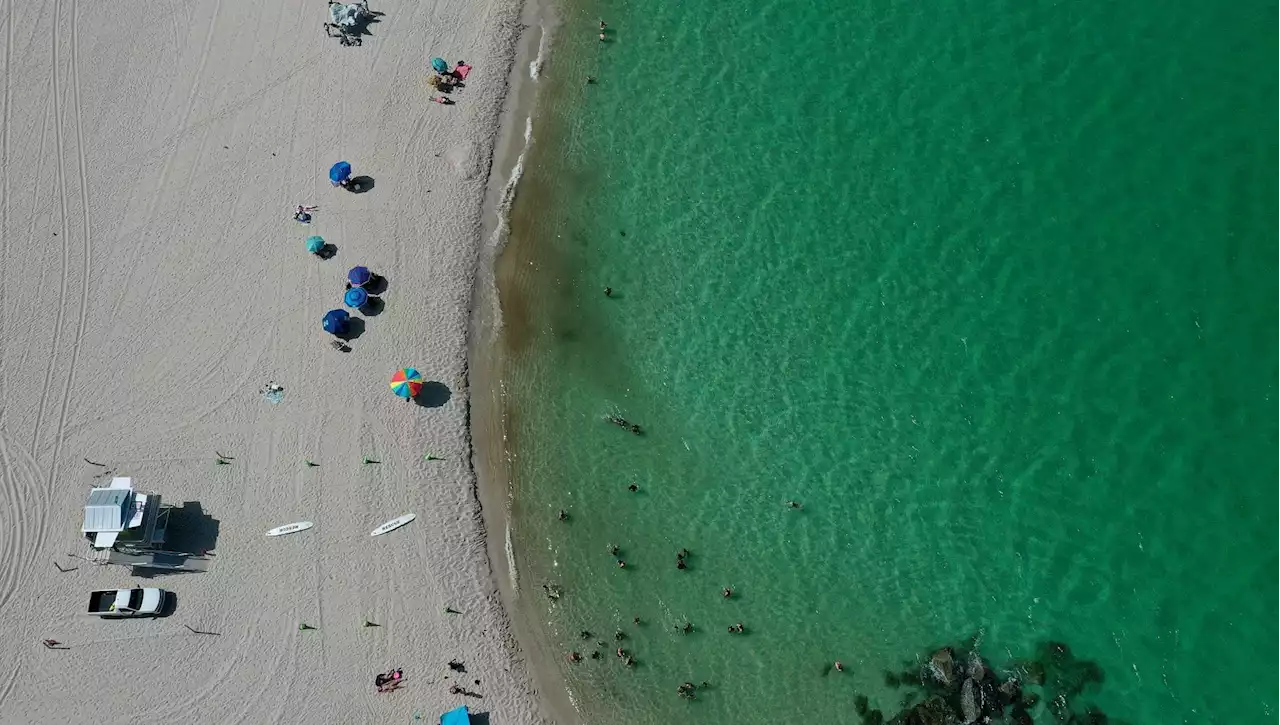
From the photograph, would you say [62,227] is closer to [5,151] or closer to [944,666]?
[5,151]

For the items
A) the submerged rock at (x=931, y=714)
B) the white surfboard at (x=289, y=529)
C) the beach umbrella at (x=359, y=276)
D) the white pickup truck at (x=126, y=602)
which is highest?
the beach umbrella at (x=359, y=276)

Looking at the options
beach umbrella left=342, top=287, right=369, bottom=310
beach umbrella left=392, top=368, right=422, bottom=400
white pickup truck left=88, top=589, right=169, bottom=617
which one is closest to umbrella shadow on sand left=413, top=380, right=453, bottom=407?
beach umbrella left=392, top=368, right=422, bottom=400

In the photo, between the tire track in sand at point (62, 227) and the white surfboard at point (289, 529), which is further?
the tire track in sand at point (62, 227)

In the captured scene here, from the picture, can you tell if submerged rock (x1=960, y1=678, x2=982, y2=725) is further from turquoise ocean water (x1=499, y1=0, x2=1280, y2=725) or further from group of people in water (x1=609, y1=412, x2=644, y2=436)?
group of people in water (x1=609, y1=412, x2=644, y2=436)

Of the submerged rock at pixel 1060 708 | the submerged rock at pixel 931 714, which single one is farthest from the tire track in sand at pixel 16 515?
the submerged rock at pixel 1060 708

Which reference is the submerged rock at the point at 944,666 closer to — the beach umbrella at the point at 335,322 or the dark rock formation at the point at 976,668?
the dark rock formation at the point at 976,668
